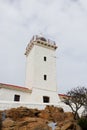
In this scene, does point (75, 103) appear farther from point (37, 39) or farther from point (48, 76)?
point (37, 39)

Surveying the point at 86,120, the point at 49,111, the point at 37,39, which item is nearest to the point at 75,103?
the point at 49,111

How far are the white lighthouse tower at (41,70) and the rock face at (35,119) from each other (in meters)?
5.65

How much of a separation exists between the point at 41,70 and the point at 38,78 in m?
1.41

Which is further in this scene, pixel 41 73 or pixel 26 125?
pixel 41 73

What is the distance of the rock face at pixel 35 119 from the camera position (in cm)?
1922

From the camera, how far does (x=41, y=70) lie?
109 ft

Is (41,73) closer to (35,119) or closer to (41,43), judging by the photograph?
(41,43)

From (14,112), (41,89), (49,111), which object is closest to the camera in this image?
(14,112)

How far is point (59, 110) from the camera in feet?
84.2

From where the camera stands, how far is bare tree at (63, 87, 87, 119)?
26.2m

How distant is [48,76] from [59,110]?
855 cm

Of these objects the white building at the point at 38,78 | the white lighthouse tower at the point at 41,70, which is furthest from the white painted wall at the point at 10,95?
the white lighthouse tower at the point at 41,70

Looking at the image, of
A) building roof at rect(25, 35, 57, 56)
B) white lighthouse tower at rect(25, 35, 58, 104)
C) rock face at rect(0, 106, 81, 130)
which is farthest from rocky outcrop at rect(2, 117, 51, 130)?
building roof at rect(25, 35, 57, 56)

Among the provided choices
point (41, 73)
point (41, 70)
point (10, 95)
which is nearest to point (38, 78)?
point (41, 73)
